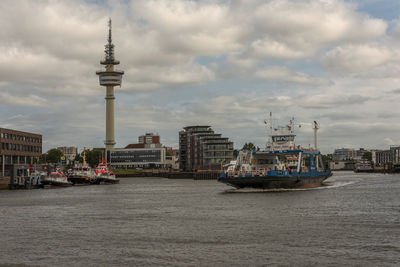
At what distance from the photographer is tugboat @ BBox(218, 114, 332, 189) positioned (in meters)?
67.6

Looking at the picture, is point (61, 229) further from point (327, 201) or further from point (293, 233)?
point (327, 201)

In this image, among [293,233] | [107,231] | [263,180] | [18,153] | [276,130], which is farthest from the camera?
[18,153]

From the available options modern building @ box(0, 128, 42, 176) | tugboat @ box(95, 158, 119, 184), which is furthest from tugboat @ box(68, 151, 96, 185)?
modern building @ box(0, 128, 42, 176)

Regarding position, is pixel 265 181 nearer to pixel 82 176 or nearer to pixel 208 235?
pixel 208 235

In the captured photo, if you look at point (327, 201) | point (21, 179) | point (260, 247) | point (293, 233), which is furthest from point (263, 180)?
point (21, 179)

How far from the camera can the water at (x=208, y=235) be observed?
83.3 ft

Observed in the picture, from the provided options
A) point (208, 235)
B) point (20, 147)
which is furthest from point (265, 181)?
point (20, 147)

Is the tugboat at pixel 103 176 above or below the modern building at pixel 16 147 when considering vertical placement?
below

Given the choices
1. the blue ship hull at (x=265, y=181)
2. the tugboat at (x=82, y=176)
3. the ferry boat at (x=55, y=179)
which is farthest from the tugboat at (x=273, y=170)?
the tugboat at (x=82, y=176)

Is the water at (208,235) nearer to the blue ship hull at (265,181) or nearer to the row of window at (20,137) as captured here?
the blue ship hull at (265,181)

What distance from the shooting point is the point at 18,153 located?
142 metres

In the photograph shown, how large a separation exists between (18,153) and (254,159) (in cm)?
9006

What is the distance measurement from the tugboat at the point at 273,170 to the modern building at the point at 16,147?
78295 millimetres

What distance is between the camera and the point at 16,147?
465 feet
